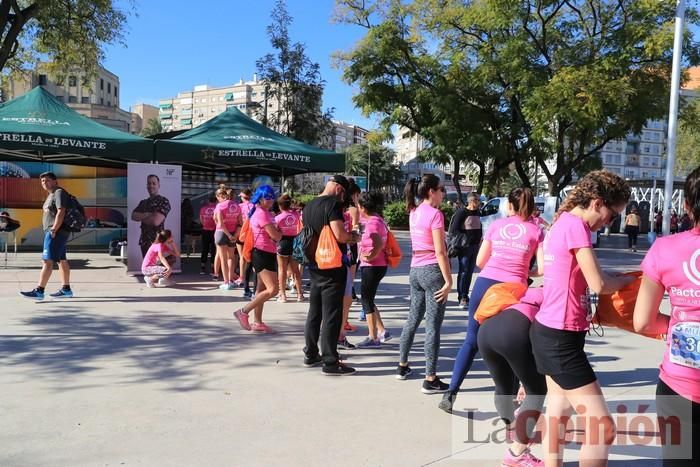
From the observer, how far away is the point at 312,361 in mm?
5273

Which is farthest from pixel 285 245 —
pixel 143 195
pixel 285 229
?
pixel 143 195

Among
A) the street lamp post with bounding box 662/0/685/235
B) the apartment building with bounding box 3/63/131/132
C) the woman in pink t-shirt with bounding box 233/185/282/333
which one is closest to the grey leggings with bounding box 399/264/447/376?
the woman in pink t-shirt with bounding box 233/185/282/333

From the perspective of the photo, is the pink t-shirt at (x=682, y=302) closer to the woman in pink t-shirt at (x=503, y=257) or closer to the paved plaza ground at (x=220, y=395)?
the paved plaza ground at (x=220, y=395)

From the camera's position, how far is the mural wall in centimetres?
1479

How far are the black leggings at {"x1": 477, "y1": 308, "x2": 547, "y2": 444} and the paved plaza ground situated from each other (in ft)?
1.42

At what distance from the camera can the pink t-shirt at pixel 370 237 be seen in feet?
19.3

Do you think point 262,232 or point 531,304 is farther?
point 262,232

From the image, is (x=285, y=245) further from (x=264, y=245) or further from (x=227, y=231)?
(x=264, y=245)

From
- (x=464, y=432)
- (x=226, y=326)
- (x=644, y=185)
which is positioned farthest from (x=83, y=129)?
(x=644, y=185)

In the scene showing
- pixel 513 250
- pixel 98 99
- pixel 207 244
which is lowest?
pixel 207 244

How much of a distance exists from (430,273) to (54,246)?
19.0 feet

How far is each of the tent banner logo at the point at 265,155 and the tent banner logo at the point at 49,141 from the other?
2.33 meters

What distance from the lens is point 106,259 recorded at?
13148 millimetres

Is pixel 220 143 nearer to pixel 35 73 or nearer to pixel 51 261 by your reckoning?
pixel 51 261
